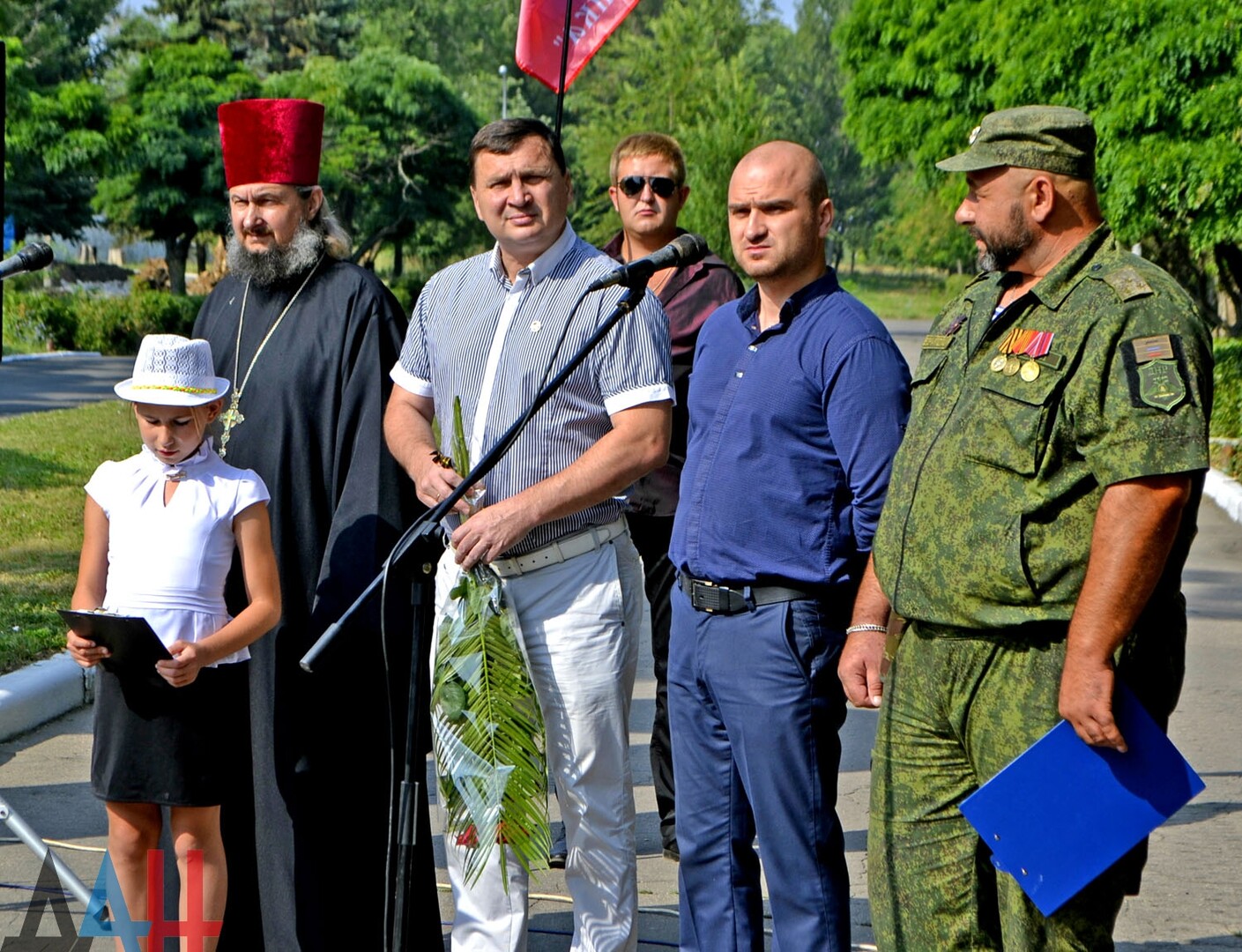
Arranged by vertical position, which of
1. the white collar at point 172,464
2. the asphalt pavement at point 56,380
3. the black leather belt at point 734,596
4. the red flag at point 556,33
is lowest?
the asphalt pavement at point 56,380

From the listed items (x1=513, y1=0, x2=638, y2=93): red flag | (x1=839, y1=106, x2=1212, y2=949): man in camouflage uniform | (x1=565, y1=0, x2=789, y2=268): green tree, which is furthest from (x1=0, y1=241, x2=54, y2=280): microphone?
(x1=565, y1=0, x2=789, y2=268): green tree

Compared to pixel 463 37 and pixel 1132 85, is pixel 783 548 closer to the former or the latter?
pixel 1132 85

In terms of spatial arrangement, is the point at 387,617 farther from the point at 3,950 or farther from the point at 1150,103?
the point at 1150,103

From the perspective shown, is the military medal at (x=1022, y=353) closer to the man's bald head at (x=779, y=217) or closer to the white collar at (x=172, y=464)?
the man's bald head at (x=779, y=217)

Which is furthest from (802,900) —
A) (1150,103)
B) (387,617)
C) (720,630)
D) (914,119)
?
(914,119)

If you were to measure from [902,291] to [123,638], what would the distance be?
3903 inches

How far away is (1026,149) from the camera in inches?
117

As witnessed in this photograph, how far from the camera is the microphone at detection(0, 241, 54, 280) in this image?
344 cm

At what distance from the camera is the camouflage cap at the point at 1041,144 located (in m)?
2.96

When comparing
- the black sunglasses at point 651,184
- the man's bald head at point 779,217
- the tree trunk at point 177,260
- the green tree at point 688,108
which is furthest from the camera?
the tree trunk at point 177,260

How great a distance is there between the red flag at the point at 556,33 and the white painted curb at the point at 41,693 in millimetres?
3564

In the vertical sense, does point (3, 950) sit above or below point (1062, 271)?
below

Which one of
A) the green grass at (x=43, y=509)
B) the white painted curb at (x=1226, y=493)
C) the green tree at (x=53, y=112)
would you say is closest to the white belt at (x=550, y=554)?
the green grass at (x=43, y=509)

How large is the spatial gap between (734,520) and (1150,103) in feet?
50.0
